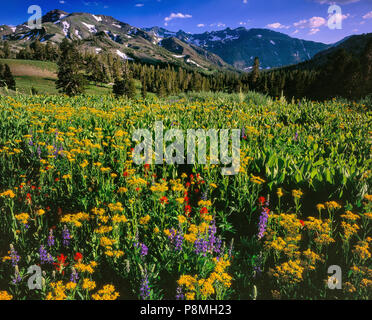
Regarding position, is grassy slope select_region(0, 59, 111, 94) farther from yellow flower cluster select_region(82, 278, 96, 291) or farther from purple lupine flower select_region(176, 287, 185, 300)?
purple lupine flower select_region(176, 287, 185, 300)

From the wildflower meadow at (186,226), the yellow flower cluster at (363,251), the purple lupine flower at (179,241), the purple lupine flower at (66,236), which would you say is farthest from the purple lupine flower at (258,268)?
the purple lupine flower at (66,236)

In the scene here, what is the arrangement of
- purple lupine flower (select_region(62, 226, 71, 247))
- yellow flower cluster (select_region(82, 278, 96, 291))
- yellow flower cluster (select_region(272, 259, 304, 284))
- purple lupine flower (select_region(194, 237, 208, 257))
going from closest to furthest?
1. yellow flower cluster (select_region(82, 278, 96, 291))
2. yellow flower cluster (select_region(272, 259, 304, 284))
3. purple lupine flower (select_region(194, 237, 208, 257))
4. purple lupine flower (select_region(62, 226, 71, 247))

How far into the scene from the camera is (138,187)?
3359mm

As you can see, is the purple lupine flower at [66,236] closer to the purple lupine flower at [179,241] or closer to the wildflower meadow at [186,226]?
the wildflower meadow at [186,226]

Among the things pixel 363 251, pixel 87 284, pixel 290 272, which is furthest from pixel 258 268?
pixel 87 284

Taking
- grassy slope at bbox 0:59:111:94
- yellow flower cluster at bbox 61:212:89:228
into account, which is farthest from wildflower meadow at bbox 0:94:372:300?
grassy slope at bbox 0:59:111:94

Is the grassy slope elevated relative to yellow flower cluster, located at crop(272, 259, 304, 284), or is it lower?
elevated

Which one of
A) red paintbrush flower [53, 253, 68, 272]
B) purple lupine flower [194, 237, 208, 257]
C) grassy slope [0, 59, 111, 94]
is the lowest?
red paintbrush flower [53, 253, 68, 272]

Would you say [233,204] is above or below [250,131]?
below

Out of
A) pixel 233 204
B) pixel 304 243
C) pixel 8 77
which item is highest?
pixel 8 77

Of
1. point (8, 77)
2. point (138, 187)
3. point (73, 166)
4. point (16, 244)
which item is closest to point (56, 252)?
point (16, 244)

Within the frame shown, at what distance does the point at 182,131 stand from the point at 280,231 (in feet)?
11.0

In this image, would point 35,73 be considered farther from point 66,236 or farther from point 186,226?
point 186,226

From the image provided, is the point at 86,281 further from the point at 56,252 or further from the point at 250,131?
the point at 250,131
